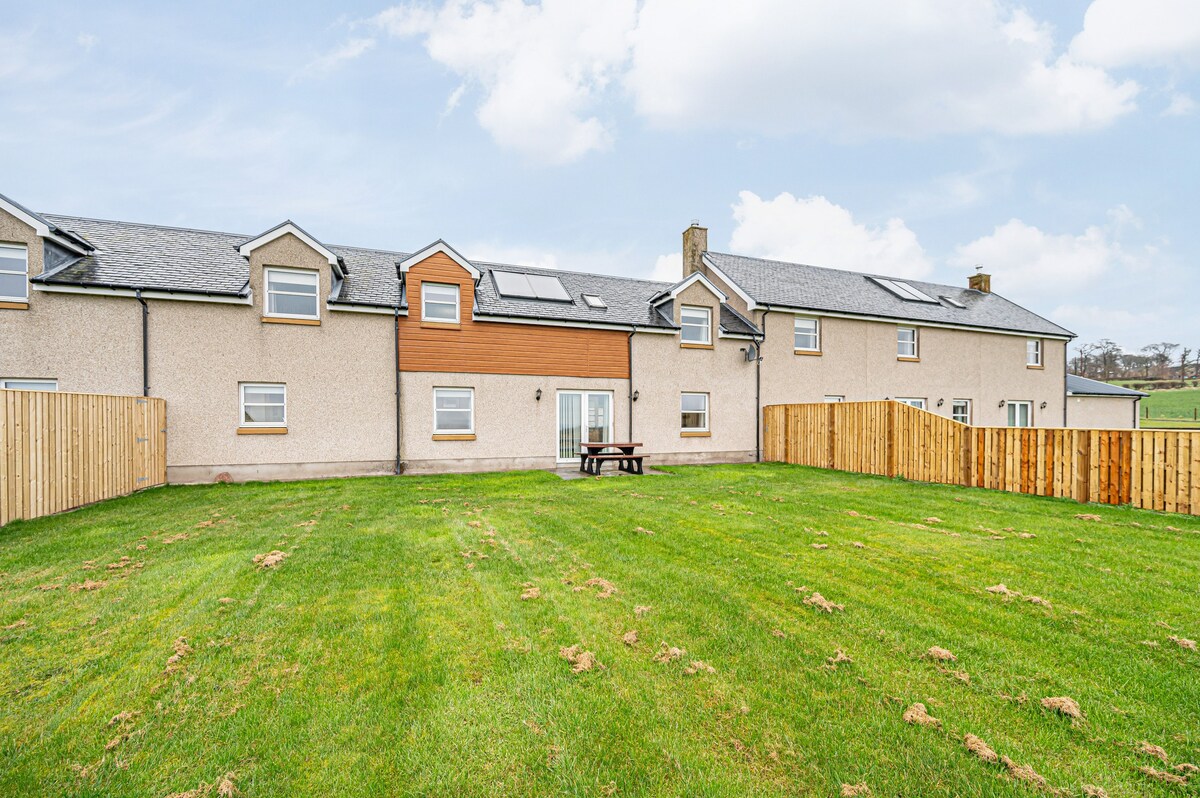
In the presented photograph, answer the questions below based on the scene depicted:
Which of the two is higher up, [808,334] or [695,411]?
[808,334]

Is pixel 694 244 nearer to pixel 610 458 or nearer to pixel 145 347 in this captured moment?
pixel 610 458

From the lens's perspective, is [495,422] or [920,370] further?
[920,370]

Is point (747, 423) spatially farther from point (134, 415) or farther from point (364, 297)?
point (134, 415)

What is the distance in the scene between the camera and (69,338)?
39.5ft

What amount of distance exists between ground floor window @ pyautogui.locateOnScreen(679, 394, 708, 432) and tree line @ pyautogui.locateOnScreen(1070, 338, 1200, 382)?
60.6 meters

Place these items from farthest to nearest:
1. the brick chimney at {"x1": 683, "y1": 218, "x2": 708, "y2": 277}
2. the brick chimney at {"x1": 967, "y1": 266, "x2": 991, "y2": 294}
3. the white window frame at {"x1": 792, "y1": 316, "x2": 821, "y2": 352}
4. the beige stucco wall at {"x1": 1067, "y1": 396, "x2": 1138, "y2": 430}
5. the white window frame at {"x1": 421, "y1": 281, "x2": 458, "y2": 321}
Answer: the brick chimney at {"x1": 967, "y1": 266, "x2": 991, "y2": 294} → the beige stucco wall at {"x1": 1067, "y1": 396, "x2": 1138, "y2": 430} → the brick chimney at {"x1": 683, "y1": 218, "x2": 708, "y2": 277} → the white window frame at {"x1": 792, "y1": 316, "x2": 821, "y2": 352} → the white window frame at {"x1": 421, "y1": 281, "x2": 458, "y2": 321}

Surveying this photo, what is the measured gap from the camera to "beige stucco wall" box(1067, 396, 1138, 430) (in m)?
25.6

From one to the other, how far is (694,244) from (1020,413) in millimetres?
17691

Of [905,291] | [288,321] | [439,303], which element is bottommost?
[288,321]

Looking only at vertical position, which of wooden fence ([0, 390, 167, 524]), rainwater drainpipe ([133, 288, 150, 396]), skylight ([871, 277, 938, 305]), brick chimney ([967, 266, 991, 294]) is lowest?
wooden fence ([0, 390, 167, 524])

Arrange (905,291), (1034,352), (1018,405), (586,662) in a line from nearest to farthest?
(586,662)
(1018,405)
(905,291)
(1034,352)

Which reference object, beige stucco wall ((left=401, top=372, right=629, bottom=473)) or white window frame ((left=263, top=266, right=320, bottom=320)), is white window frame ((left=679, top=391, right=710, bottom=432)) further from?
white window frame ((left=263, top=266, right=320, bottom=320))

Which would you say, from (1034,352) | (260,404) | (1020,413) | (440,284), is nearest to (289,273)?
(260,404)

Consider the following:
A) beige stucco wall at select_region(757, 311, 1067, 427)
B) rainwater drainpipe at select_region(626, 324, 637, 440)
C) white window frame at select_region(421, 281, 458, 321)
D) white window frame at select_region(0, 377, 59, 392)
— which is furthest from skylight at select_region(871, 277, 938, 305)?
white window frame at select_region(0, 377, 59, 392)
